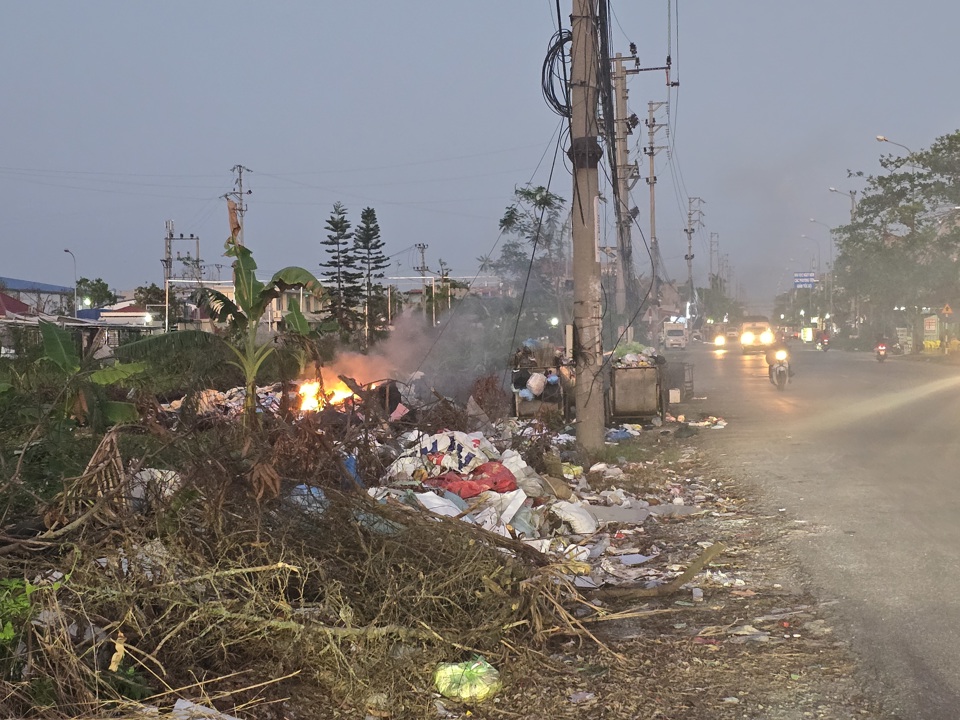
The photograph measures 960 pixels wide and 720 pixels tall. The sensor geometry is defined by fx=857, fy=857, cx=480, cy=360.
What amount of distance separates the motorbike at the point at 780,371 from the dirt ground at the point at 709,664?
17.2 m

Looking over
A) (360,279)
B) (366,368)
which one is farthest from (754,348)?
(366,368)

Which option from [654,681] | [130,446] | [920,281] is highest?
[920,281]

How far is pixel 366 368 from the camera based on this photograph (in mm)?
19047

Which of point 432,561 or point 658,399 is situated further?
point 658,399

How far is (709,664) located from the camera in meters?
4.45

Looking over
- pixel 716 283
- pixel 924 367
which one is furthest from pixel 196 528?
pixel 716 283

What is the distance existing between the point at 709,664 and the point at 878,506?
14.6 feet

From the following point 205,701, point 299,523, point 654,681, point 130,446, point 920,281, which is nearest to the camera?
point 205,701

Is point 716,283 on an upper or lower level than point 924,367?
upper

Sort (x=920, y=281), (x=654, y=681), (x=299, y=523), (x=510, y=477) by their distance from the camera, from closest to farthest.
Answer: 1. (x=654, y=681)
2. (x=299, y=523)
3. (x=510, y=477)
4. (x=920, y=281)

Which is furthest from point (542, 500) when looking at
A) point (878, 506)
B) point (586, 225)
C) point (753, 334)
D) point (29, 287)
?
point (29, 287)

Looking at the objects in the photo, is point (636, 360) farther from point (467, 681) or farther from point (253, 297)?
point (467, 681)

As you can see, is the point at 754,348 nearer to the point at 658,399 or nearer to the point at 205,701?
the point at 658,399

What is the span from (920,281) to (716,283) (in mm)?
103386
